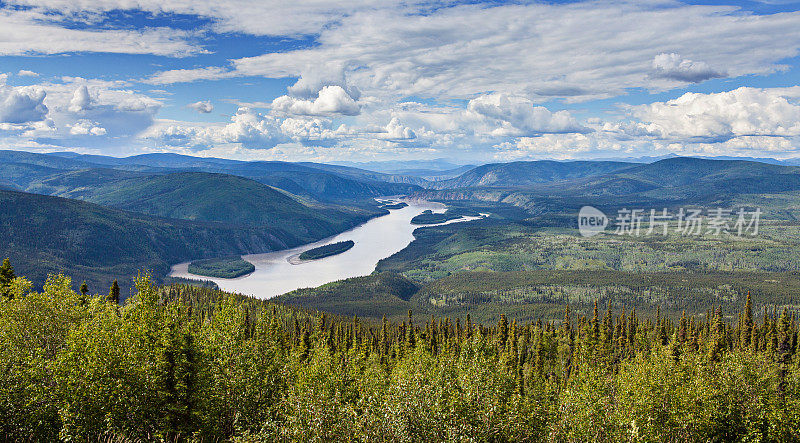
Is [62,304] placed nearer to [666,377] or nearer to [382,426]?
[382,426]

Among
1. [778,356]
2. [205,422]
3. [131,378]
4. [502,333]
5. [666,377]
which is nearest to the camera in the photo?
[131,378]

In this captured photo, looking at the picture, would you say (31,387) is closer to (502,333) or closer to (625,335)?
(502,333)

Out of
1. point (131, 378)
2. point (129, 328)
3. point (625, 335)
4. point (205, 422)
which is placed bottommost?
point (625, 335)

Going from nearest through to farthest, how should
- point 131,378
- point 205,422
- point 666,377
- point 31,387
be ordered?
point 31,387
point 131,378
point 205,422
point 666,377

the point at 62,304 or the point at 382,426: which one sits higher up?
the point at 62,304

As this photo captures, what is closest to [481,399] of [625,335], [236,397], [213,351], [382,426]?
[382,426]

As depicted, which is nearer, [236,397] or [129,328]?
[129,328]

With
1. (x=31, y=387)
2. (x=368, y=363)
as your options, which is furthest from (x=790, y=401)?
(x=31, y=387)

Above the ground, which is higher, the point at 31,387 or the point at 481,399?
the point at 31,387

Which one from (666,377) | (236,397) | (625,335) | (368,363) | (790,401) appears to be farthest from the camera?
(625,335)
